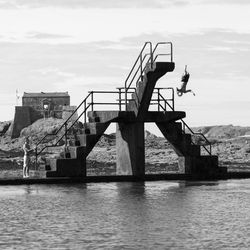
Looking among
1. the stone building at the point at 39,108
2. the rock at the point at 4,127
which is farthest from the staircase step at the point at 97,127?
the rock at the point at 4,127

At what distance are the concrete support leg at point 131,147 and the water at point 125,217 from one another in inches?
112

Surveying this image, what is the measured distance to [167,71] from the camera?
103 feet

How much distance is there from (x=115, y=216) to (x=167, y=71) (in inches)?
430

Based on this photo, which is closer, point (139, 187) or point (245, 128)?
point (139, 187)

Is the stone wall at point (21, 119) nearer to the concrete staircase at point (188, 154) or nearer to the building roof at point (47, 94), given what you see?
the building roof at point (47, 94)

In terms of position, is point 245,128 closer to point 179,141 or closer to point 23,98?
point 23,98

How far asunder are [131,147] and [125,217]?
1207cm

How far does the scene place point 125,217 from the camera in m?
21.2

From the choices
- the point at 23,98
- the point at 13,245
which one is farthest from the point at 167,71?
the point at 23,98

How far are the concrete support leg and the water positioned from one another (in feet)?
9.36

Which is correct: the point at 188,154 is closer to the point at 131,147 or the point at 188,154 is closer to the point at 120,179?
the point at 131,147

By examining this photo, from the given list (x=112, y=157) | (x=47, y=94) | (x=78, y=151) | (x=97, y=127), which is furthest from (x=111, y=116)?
(x=47, y=94)

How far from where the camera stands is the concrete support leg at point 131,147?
3297 cm

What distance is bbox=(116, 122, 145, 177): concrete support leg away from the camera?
33.0 metres
